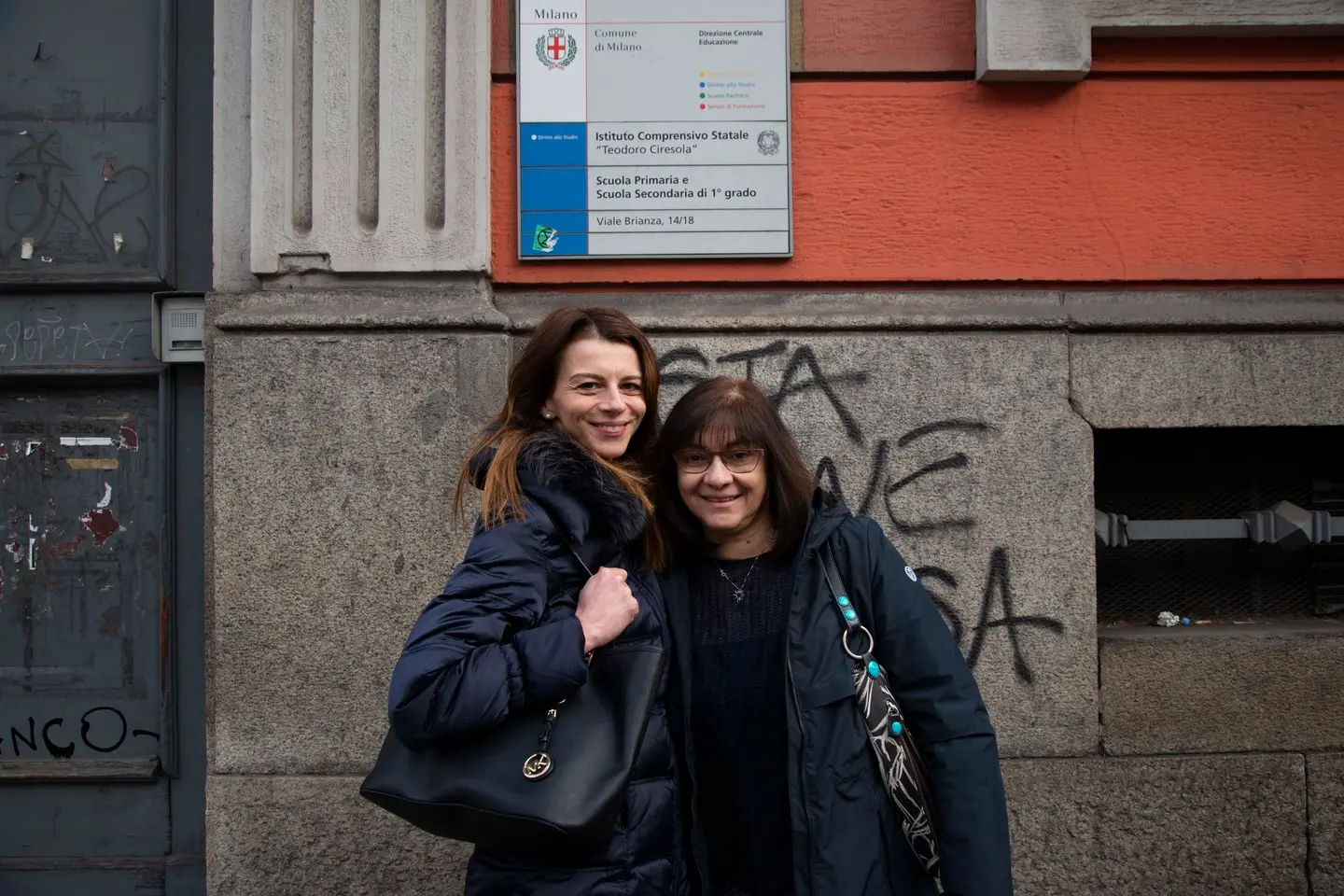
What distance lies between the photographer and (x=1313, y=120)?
349 cm

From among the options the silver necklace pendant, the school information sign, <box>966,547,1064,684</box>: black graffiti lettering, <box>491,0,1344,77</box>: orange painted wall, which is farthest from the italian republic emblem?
<box>966,547,1064,684</box>: black graffiti lettering

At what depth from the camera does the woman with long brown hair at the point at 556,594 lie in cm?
160

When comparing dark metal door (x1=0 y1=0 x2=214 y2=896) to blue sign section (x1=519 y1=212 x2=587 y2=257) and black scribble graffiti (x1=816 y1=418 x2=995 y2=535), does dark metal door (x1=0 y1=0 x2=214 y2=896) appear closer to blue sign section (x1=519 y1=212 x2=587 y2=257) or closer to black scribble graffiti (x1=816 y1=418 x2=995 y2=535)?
blue sign section (x1=519 y1=212 x2=587 y2=257)

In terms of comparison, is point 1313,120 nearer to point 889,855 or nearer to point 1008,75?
point 1008,75

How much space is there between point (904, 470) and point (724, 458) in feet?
4.79

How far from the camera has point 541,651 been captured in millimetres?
1635

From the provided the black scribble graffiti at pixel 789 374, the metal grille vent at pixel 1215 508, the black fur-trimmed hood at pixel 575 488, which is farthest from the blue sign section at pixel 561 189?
the metal grille vent at pixel 1215 508

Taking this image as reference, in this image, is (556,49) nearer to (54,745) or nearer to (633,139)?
(633,139)

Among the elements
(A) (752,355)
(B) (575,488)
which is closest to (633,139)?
(A) (752,355)

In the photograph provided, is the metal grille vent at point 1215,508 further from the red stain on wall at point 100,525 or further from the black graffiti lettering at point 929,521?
the red stain on wall at point 100,525

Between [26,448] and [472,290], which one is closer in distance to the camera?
[472,290]

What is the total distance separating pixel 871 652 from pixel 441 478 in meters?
1.73

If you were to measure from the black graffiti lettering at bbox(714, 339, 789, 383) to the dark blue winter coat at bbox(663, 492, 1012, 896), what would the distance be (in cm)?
139

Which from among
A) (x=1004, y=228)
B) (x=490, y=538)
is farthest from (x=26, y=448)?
(x=1004, y=228)
